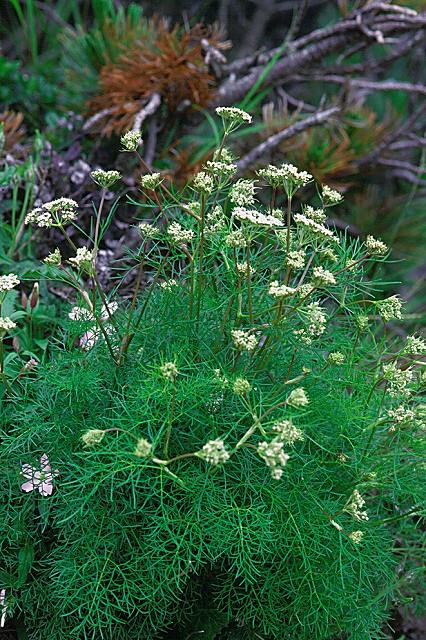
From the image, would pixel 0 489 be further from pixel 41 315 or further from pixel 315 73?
pixel 315 73

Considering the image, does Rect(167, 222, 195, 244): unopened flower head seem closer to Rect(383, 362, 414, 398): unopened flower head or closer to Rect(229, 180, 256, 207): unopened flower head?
Rect(229, 180, 256, 207): unopened flower head

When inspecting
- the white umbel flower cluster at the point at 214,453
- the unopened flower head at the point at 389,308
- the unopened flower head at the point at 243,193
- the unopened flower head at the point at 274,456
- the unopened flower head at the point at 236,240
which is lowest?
the unopened flower head at the point at 389,308

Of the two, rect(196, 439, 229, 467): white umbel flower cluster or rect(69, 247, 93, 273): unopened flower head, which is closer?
rect(196, 439, 229, 467): white umbel flower cluster

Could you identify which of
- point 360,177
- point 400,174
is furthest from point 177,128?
point 400,174

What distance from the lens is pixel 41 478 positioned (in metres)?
1.34

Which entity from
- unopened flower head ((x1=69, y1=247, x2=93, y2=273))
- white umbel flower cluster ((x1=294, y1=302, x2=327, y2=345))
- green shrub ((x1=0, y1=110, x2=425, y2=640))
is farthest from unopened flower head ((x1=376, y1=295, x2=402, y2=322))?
unopened flower head ((x1=69, y1=247, x2=93, y2=273))

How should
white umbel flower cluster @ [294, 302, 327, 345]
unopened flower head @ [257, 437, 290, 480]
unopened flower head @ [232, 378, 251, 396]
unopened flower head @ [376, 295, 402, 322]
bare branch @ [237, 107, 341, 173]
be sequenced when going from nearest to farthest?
unopened flower head @ [257, 437, 290, 480] → unopened flower head @ [232, 378, 251, 396] → white umbel flower cluster @ [294, 302, 327, 345] → unopened flower head @ [376, 295, 402, 322] → bare branch @ [237, 107, 341, 173]

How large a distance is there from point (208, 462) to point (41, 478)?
1.03 feet

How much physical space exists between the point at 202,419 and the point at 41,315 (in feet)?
2.40

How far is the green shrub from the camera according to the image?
127cm

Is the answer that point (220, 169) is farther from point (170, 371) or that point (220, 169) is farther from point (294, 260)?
point (170, 371)

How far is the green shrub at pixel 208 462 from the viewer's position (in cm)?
127

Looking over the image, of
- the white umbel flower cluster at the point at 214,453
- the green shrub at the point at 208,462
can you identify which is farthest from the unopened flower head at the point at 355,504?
the white umbel flower cluster at the point at 214,453

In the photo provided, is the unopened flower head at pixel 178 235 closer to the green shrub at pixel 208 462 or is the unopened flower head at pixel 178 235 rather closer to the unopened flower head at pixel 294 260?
the green shrub at pixel 208 462
